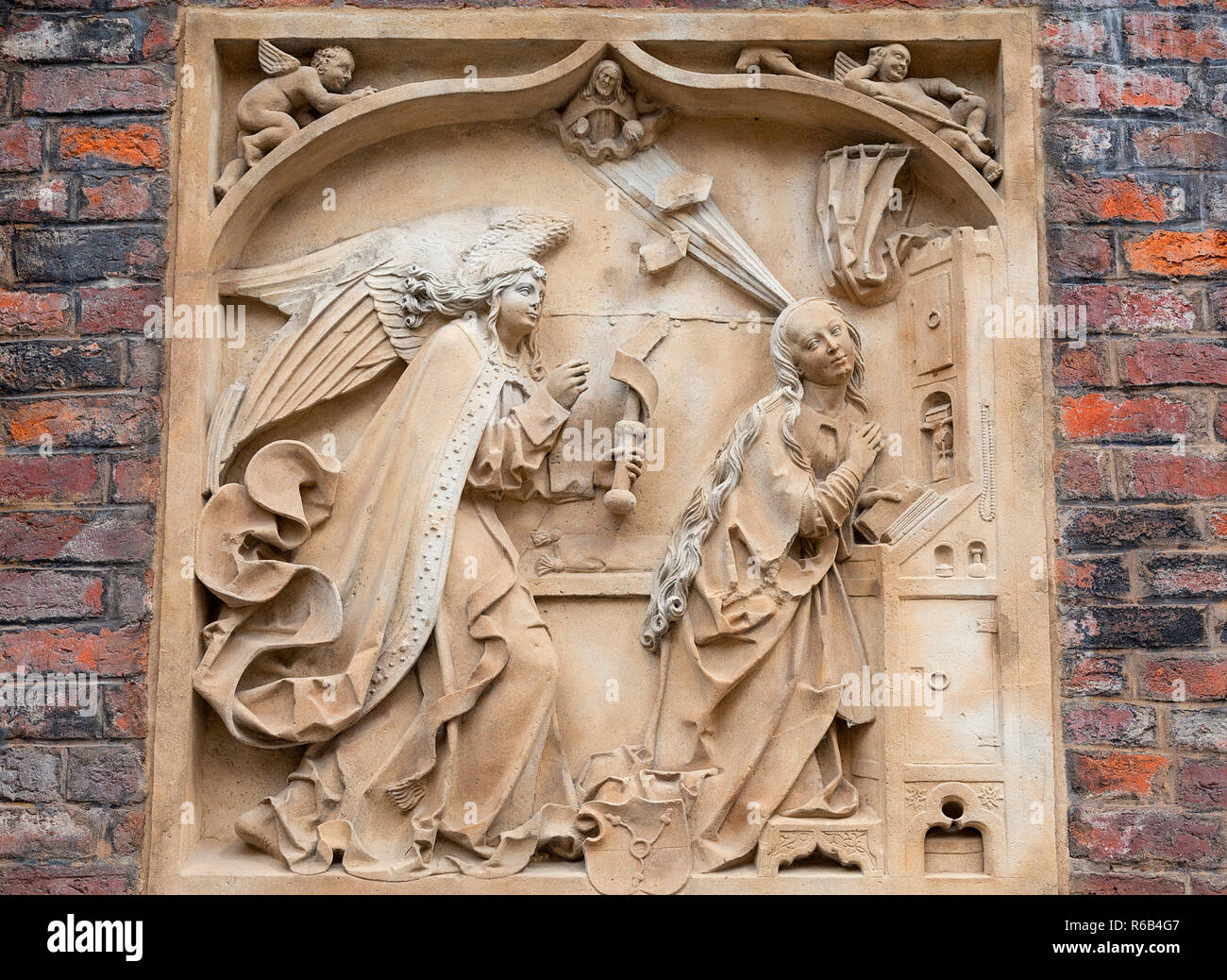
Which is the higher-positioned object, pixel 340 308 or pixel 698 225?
pixel 698 225

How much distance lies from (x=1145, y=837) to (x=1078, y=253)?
1782 mm

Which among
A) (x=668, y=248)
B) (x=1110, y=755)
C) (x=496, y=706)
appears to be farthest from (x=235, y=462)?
(x=1110, y=755)

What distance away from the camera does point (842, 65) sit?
498cm

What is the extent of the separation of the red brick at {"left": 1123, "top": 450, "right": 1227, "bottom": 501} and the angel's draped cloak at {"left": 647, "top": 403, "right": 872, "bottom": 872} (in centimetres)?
85

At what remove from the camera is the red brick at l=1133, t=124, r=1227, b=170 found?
16.0 ft

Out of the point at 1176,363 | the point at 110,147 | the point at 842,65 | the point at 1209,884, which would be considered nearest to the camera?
the point at 1209,884

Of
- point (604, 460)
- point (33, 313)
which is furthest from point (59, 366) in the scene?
point (604, 460)

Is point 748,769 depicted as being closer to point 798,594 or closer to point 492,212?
point 798,594

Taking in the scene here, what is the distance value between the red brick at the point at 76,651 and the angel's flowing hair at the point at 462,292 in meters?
1.30

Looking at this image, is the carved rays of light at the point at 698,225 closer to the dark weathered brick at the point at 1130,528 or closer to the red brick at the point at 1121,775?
the dark weathered brick at the point at 1130,528

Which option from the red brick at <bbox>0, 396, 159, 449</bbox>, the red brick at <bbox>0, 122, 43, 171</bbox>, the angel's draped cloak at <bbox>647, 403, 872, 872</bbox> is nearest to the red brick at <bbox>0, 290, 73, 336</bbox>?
the red brick at <bbox>0, 396, 159, 449</bbox>

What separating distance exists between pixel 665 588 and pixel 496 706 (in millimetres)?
632

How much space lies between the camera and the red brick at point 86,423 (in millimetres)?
4738

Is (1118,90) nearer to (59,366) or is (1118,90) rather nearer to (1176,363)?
(1176,363)
